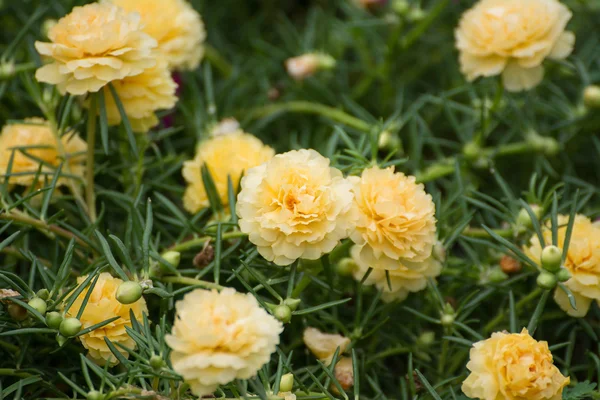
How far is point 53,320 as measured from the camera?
2.68ft

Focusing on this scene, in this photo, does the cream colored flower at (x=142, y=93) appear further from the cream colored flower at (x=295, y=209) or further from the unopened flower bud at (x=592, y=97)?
the unopened flower bud at (x=592, y=97)

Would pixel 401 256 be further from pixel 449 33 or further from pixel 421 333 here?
pixel 449 33

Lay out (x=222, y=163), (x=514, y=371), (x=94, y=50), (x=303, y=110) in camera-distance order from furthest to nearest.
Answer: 1. (x=303, y=110)
2. (x=222, y=163)
3. (x=94, y=50)
4. (x=514, y=371)

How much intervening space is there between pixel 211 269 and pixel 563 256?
470 millimetres

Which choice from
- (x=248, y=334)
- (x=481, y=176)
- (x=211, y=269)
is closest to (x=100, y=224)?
(x=211, y=269)

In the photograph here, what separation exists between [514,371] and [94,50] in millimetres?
662

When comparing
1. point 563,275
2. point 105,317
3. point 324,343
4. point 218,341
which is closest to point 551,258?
point 563,275

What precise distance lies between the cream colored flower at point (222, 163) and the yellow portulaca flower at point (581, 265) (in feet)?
1.39

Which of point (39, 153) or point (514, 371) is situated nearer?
point (514, 371)

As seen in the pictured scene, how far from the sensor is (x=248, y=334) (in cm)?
67

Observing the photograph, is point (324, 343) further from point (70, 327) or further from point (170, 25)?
point (170, 25)

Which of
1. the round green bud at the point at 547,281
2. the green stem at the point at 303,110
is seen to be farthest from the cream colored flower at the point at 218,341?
the green stem at the point at 303,110

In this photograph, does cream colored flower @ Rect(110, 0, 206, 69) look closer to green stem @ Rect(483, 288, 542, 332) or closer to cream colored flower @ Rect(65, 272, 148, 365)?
cream colored flower @ Rect(65, 272, 148, 365)

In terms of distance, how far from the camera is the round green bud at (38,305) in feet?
2.71
